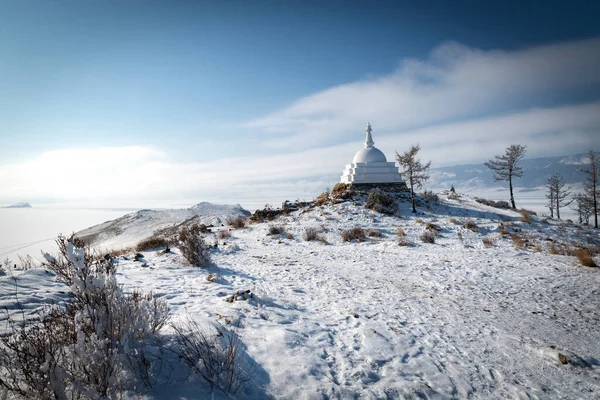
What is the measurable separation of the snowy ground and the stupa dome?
61.7 ft

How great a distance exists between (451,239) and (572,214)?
39.5m

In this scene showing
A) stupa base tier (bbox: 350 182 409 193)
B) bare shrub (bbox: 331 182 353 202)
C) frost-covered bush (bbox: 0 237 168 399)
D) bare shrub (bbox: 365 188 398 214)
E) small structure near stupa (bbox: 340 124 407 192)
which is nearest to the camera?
frost-covered bush (bbox: 0 237 168 399)

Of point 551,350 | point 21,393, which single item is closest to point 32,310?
point 21,393

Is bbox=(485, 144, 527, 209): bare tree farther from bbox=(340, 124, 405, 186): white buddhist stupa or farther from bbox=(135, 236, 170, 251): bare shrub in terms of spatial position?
bbox=(135, 236, 170, 251): bare shrub

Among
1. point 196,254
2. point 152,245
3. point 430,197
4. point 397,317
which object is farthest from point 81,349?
point 430,197

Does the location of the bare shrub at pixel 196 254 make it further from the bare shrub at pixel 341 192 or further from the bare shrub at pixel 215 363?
the bare shrub at pixel 341 192

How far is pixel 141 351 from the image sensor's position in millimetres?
2484

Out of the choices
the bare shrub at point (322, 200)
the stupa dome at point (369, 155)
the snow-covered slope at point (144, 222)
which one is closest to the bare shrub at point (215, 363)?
the bare shrub at point (322, 200)

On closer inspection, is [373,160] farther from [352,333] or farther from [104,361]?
[104,361]

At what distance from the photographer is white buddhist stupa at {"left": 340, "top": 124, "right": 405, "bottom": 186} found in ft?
85.8

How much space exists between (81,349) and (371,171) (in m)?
26.4

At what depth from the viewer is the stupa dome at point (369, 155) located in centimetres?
2758

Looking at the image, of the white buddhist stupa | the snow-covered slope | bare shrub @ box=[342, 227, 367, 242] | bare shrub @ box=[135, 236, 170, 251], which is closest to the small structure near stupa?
the white buddhist stupa

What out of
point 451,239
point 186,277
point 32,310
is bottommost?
point 451,239
